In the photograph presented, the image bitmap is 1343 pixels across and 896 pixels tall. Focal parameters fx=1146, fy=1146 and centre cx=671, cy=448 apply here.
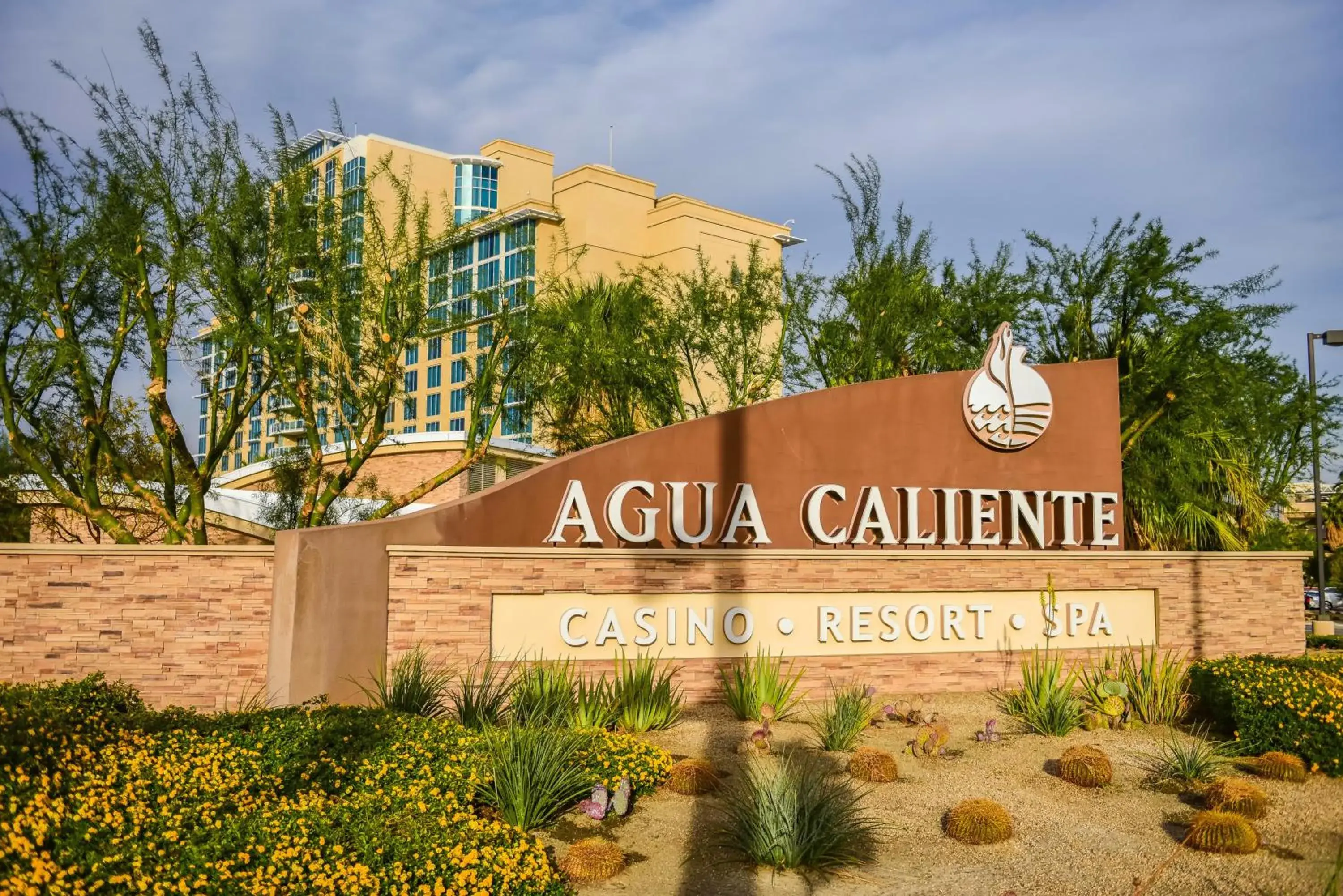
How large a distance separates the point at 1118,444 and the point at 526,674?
1112 centimetres

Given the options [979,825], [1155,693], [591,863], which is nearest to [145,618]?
[591,863]

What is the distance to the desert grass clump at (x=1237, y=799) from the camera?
10.3 metres

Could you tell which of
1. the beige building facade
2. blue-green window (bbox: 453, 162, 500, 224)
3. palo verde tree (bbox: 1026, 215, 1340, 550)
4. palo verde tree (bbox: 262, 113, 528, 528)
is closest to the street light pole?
palo verde tree (bbox: 1026, 215, 1340, 550)

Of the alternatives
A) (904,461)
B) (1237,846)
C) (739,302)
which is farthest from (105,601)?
(739,302)

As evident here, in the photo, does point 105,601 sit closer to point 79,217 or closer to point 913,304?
point 79,217

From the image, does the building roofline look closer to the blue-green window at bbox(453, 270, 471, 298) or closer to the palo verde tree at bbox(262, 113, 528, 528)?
the blue-green window at bbox(453, 270, 471, 298)

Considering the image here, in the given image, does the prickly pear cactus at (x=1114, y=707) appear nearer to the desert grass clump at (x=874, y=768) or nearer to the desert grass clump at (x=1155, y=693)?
the desert grass clump at (x=1155, y=693)

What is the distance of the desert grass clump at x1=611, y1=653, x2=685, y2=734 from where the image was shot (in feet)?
43.0

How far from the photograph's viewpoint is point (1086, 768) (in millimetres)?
11359

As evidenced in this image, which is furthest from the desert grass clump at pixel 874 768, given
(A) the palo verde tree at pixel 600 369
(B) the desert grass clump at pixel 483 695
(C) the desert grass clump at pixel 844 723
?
(A) the palo verde tree at pixel 600 369

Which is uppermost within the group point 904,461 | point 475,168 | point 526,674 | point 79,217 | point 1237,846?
point 475,168

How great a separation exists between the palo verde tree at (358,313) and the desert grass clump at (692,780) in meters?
11.6

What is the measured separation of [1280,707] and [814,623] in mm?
5636

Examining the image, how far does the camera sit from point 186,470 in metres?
20.2
